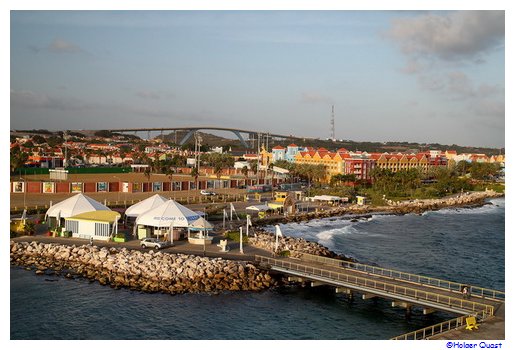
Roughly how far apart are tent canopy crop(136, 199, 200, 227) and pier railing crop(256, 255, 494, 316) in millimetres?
4691

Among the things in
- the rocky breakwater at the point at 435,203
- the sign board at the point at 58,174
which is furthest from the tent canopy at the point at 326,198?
the sign board at the point at 58,174

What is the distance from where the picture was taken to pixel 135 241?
2589 centimetres

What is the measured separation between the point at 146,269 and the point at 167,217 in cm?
480

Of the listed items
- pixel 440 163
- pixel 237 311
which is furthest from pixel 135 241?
pixel 440 163

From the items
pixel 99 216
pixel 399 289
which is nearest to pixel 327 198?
pixel 99 216

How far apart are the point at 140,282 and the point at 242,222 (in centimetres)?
1478

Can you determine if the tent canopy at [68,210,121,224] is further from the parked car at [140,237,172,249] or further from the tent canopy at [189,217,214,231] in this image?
the tent canopy at [189,217,214,231]

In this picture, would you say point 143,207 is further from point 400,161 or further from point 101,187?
point 400,161

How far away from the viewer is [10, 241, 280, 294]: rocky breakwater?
68.1 ft

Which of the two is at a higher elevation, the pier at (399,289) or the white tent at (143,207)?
the white tent at (143,207)

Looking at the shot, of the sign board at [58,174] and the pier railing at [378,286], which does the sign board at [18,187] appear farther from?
the pier railing at [378,286]

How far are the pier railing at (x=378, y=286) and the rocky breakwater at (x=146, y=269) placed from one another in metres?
1.00

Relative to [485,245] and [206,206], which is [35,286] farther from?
[485,245]

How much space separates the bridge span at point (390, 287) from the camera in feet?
57.0
